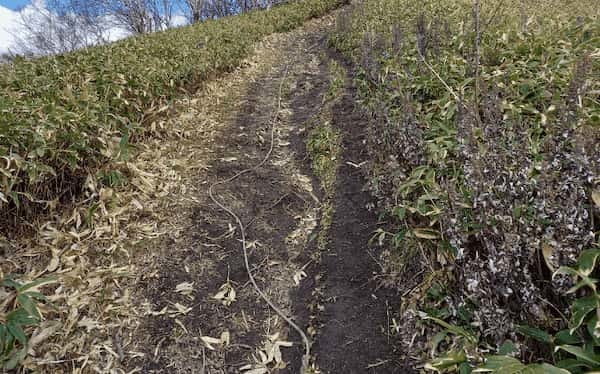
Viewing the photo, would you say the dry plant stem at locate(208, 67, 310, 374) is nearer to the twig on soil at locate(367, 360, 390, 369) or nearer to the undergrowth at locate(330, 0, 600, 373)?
the twig on soil at locate(367, 360, 390, 369)

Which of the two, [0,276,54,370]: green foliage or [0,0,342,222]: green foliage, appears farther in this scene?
[0,0,342,222]: green foliage

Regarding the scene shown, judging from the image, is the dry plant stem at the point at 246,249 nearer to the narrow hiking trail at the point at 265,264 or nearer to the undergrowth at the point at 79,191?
the narrow hiking trail at the point at 265,264

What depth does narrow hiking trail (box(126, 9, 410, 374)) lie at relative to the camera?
1850mm

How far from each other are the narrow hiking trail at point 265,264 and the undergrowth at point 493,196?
0.74ft

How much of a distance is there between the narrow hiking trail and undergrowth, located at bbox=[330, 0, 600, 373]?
22 cm

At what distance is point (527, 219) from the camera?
1404mm

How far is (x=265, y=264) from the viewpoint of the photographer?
240 cm

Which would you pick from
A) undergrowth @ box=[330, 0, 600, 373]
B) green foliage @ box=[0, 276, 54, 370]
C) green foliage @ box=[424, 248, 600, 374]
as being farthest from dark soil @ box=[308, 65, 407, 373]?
green foliage @ box=[0, 276, 54, 370]

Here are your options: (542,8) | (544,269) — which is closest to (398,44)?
(542,8)

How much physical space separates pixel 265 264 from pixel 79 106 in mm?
1751

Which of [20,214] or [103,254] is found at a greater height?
[20,214]

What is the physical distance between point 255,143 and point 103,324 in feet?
7.60

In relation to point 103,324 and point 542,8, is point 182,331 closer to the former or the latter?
point 103,324

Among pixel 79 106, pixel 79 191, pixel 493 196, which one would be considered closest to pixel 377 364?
pixel 493 196
